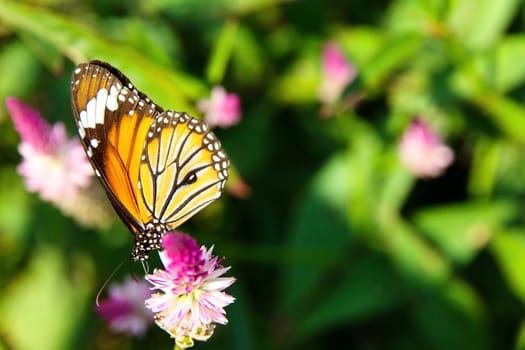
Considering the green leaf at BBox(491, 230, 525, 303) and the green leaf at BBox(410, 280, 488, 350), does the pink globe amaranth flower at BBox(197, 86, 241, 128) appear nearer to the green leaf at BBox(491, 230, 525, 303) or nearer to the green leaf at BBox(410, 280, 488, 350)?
the green leaf at BBox(410, 280, 488, 350)

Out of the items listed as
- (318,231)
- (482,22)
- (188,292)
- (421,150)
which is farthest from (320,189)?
(188,292)

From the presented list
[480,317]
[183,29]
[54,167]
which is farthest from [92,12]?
[480,317]

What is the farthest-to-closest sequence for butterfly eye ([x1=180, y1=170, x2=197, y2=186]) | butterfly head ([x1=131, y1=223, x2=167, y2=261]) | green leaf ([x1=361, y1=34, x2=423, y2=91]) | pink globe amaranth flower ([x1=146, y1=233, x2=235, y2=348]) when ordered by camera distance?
1. green leaf ([x1=361, y1=34, x2=423, y2=91])
2. butterfly eye ([x1=180, y1=170, x2=197, y2=186])
3. butterfly head ([x1=131, y1=223, x2=167, y2=261])
4. pink globe amaranth flower ([x1=146, y1=233, x2=235, y2=348])

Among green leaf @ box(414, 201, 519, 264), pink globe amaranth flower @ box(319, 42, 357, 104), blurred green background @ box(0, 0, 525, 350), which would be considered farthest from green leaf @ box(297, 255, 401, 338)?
pink globe amaranth flower @ box(319, 42, 357, 104)

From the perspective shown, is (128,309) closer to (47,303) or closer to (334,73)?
(47,303)

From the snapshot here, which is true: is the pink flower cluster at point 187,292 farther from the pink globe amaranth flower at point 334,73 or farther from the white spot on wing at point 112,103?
the pink globe amaranth flower at point 334,73
